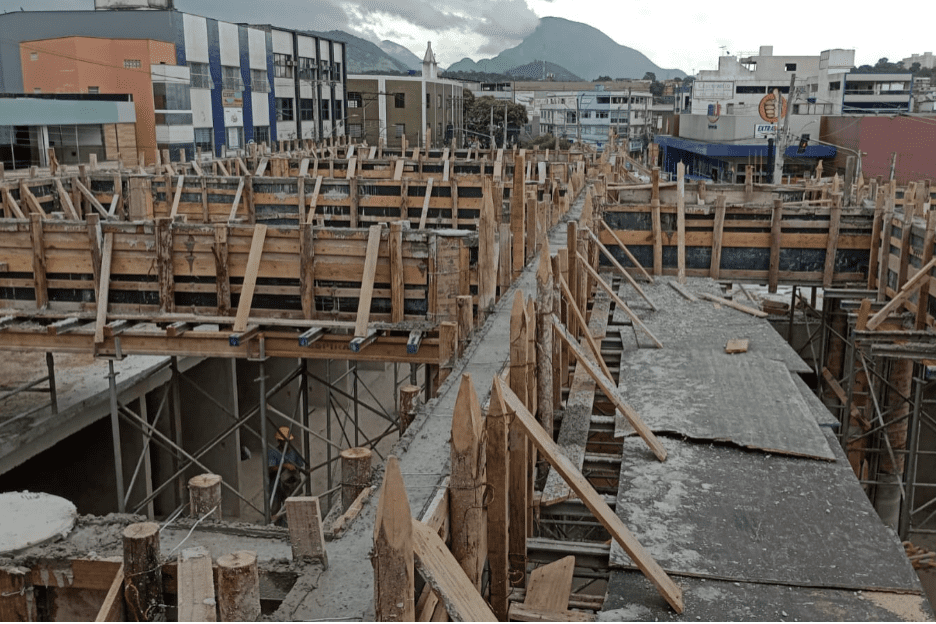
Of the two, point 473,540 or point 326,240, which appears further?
point 326,240

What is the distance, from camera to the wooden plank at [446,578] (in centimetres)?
414

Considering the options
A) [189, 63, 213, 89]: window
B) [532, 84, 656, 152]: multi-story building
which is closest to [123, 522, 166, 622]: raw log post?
[189, 63, 213, 89]: window

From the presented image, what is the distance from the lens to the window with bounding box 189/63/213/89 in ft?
165

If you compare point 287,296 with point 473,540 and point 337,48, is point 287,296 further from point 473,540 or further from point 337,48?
point 337,48

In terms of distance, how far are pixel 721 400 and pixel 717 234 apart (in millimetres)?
8636

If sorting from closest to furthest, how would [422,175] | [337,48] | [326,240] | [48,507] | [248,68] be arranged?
[48,507] → [326,240] → [422,175] → [248,68] → [337,48]

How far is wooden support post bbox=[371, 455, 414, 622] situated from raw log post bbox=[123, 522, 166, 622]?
5.29 ft

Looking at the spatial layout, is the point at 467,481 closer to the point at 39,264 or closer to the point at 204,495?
the point at 204,495

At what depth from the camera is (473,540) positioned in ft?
17.5

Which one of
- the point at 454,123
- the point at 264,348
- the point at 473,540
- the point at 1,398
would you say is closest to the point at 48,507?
the point at 473,540

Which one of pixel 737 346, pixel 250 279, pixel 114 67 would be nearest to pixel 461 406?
pixel 250 279

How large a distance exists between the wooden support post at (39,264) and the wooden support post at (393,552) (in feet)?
32.8

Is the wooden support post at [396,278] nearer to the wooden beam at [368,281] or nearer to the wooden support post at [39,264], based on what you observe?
the wooden beam at [368,281]

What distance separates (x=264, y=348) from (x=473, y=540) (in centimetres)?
731
